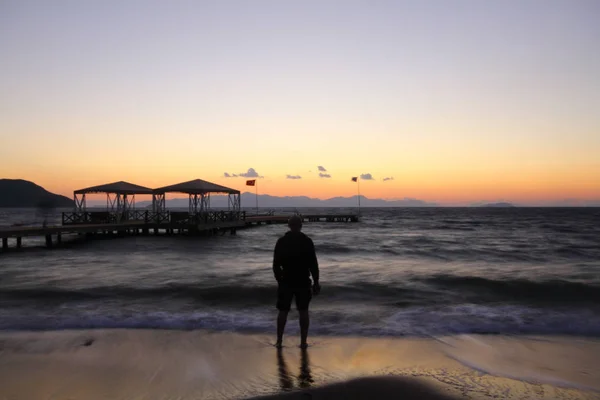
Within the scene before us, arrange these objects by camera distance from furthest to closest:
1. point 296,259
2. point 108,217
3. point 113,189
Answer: point 108,217 → point 113,189 → point 296,259

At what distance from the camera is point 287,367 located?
5.56 meters

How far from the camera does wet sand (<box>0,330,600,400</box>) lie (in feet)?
15.8

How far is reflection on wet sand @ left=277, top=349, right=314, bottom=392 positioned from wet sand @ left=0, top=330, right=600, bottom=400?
0.01m

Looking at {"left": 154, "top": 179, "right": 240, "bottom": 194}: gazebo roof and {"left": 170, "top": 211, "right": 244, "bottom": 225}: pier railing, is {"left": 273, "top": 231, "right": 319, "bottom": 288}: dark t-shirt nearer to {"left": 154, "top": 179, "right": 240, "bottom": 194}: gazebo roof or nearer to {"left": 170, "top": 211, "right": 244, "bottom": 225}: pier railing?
{"left": 154, "top": 179, "right": 240, "bottom": 194}: gazebo roof

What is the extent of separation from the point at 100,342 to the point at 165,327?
52.7 inches

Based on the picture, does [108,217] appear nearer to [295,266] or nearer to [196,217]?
[196,217]

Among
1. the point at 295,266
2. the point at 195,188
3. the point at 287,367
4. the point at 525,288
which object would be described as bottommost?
the point at 525,288

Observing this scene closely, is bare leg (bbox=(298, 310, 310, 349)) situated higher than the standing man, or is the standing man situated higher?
the standing man

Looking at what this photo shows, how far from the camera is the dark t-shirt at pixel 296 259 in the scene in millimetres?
6012

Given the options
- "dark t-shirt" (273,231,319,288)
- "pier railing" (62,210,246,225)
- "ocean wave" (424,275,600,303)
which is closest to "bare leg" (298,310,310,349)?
"dark t-shirt" (273,231,319,288)

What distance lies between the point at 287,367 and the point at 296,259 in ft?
4.52

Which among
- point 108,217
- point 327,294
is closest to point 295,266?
point 327,294

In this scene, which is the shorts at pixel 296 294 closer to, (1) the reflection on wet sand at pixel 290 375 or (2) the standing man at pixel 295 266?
(2) the standing man at pixel 295 266

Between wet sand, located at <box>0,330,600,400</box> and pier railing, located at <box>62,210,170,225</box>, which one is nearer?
wet sand, located at <box>0,330,600,400</box>
